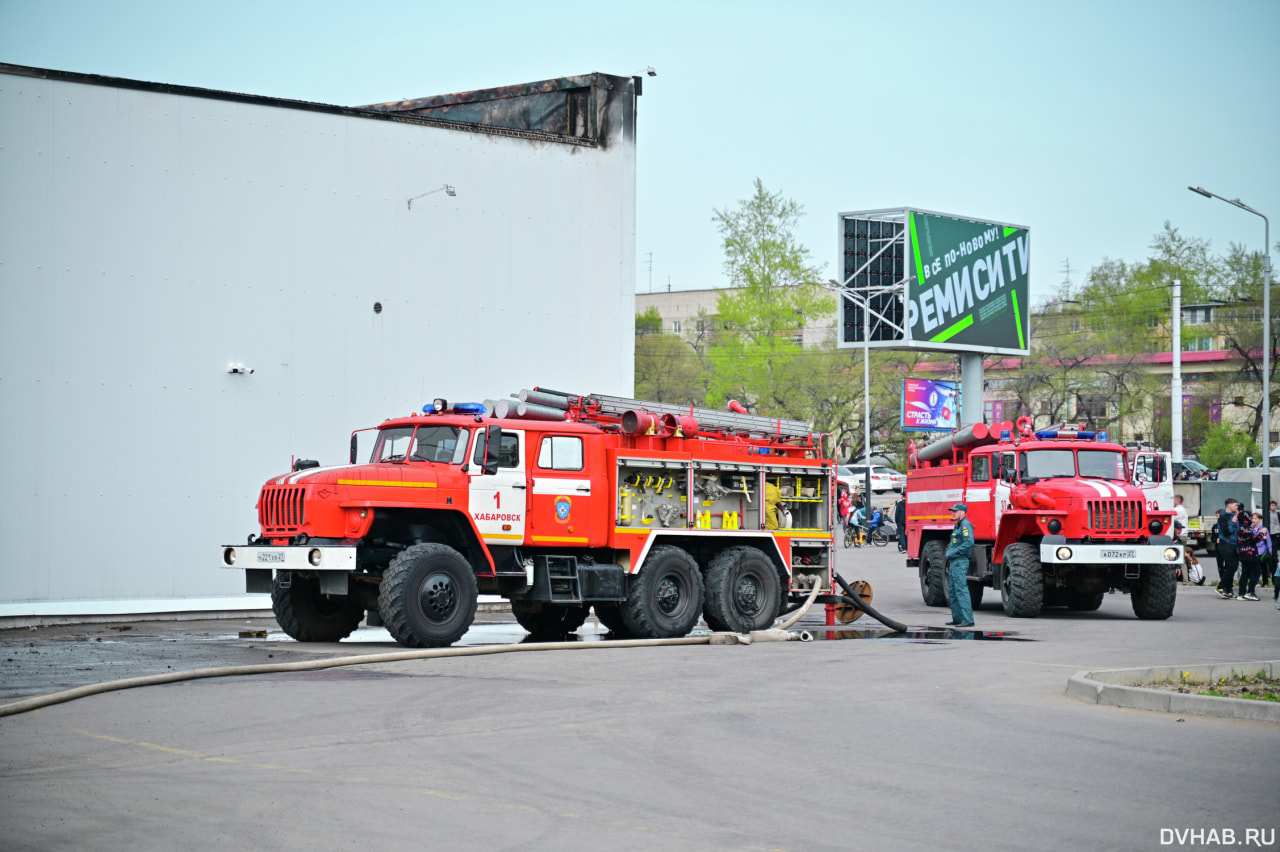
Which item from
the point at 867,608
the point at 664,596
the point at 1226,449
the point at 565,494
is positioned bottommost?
the point at 867,608

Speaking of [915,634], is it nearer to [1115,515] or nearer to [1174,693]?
[1115,515]

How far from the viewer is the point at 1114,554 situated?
20328 mm

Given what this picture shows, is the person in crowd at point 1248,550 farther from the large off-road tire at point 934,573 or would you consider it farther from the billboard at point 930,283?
the billboard at point 930,283

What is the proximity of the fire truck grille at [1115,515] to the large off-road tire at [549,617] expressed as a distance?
304 inches

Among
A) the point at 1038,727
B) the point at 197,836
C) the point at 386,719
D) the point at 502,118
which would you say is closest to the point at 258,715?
the point at 386,719

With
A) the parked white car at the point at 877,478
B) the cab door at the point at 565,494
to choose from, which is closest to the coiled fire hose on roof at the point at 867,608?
the cab door at the point at 565,494

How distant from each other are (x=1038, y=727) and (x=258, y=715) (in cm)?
556

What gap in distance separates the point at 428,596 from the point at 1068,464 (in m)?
11.4

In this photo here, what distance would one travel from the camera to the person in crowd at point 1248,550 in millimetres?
25734

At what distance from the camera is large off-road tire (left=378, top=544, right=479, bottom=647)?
48.4 ft

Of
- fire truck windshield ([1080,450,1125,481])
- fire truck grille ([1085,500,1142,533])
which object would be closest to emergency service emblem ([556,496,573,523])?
fire truck grille ([1085,500,1142,533])

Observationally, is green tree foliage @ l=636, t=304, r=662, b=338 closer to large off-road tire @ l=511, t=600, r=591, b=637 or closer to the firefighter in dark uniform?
the firefighter in dark uniform

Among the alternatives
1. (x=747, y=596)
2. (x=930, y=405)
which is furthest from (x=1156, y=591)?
(x=930, y=405)

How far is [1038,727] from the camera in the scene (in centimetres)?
991
